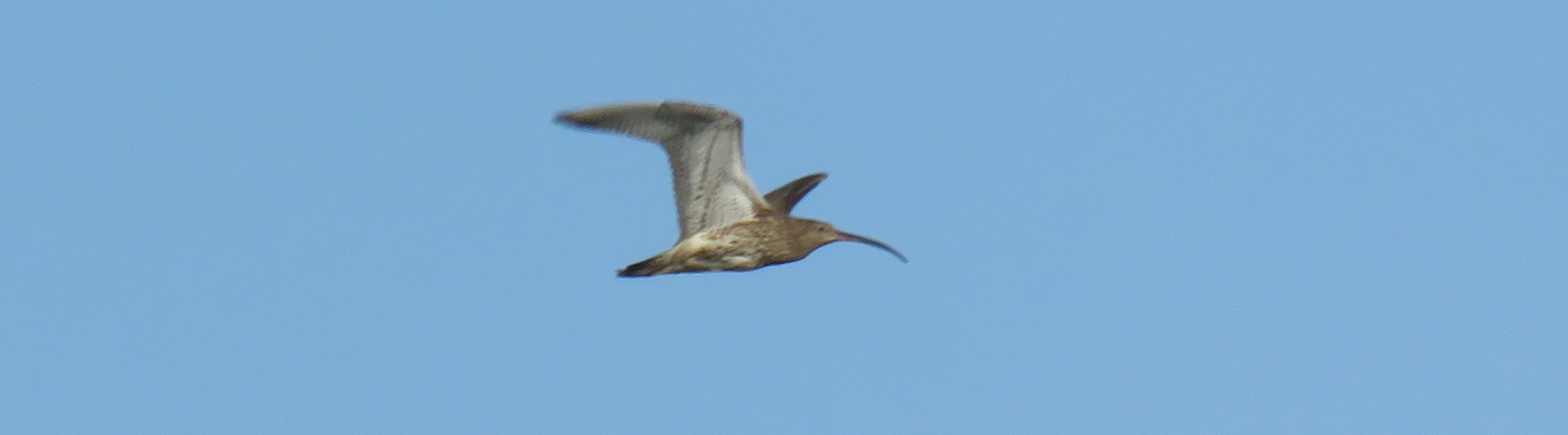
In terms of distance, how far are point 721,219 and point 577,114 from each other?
5.48 ft

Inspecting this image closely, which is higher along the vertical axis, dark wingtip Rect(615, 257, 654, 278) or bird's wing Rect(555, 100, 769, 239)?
bird's wing Rect(555, 100, 769, 239)

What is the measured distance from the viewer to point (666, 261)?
55.0ft

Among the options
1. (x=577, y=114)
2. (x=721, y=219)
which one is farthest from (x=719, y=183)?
(x=577, y=114)

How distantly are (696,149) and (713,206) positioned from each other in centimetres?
57

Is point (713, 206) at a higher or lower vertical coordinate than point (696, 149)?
lower

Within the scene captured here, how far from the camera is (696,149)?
16.5 m

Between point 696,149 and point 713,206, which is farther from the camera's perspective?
point 713,206

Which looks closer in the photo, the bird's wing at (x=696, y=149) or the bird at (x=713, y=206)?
the bird's wing at (x=696, y=149)

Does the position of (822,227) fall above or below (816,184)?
below

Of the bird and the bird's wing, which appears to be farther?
the bird

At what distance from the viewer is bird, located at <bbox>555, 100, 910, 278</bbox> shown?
53.4 ft

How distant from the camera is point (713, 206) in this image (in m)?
16.8

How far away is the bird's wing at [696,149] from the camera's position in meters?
16.0

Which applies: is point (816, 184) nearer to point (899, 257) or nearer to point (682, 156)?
point (899, 257)
